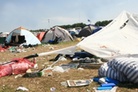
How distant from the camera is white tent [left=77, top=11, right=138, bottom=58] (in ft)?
28.5

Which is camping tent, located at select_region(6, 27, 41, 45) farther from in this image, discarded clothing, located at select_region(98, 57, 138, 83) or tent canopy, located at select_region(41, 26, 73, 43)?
discarded clothing, located at select_region(98, 57, 138, 83)

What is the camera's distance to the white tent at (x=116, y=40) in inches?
341

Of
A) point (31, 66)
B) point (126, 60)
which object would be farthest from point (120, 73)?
point (31, 66)

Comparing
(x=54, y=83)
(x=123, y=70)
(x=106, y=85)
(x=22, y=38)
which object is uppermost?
(x=123, y=70)

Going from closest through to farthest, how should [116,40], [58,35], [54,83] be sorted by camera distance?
[54,83] → [116,40] → [58,35]

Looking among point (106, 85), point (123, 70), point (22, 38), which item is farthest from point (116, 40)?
point (22, 38)

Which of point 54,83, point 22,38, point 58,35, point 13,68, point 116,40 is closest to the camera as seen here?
point 54,83

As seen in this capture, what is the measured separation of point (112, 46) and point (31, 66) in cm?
290

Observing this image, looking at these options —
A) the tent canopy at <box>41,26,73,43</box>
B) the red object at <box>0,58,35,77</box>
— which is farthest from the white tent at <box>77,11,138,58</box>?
the tent canopy at <box>41,26,73,43</box>

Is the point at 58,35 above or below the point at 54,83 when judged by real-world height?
below

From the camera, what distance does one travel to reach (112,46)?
29.3 ft

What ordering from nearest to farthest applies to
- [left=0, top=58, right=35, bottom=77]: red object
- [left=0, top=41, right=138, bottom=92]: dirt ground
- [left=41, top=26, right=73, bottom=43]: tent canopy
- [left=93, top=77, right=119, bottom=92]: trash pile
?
[left=93, top=77, right=119, bottom=92]: trash pile < [left=0, top=41, right=138, bottom=92]: dirt ground < [left=0, top=58, right=35, bottom=77]: red object < [left=41, top=26, right=73, bottom=43]: tent canopy

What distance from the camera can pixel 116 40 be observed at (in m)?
9.41

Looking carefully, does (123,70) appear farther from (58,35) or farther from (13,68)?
(58,35)
